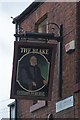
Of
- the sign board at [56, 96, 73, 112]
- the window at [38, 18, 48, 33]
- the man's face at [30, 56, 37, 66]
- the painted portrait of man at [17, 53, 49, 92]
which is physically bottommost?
the sign board at [56, 96, 73, 112]

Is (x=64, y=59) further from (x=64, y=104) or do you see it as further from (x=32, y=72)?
(x=64, y=104)

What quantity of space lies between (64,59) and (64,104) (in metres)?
1.51

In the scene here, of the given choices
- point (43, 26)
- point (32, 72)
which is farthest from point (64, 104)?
point (43, 26)

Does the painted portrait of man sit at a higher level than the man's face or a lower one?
lower

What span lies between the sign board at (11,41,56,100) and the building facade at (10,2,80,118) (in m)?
0.66

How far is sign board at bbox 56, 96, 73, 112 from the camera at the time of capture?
47.6 feet

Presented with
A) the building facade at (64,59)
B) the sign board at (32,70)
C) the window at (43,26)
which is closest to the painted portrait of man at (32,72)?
the sign board at (32,70)

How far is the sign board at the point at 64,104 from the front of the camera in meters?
14.5

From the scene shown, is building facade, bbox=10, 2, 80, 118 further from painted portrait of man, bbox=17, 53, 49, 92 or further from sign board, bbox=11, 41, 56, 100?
painted portrait of man, bbox=17, 53, 49, 92

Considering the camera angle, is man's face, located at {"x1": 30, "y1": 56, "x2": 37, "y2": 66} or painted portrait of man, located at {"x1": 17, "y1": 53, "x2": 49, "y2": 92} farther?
man's face, located at {"x1": 30, "y1": 56, "x2": 37, "y2": 66}

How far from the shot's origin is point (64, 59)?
15.6 m

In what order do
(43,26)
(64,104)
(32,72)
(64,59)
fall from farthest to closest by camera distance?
(43,26)
(64,59)
(64,104)
(32,72)

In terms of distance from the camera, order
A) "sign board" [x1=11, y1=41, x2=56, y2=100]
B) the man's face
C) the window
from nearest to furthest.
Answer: "sign board" [x1=11, y1=41, x2=56, y2=100] → the man's face → the window

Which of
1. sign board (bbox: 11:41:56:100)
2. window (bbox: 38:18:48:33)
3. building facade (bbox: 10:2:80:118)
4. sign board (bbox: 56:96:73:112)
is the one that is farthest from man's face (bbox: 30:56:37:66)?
window (bbox: 38:18:48:33)
